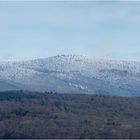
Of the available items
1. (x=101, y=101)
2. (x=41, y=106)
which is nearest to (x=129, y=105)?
(x=101, y=101)

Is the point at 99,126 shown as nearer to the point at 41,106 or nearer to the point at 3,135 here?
the point at 3,135

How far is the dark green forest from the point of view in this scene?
12506cm

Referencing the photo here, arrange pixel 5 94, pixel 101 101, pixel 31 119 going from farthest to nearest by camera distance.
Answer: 1. pixel 5 94
2. pixel 101 101
3. pixel 31 119

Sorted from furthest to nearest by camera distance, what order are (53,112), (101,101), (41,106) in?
(101,101), (41,106), (53,112)

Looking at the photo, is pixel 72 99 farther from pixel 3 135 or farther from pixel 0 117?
pixel 3 135

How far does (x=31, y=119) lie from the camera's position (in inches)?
5541

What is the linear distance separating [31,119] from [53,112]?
1223cm

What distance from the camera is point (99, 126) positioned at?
428 feet

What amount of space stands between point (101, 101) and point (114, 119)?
32.6 meters

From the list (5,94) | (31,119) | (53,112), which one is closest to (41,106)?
(53,112)

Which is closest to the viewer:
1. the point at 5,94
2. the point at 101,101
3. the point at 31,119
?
the point at 31,119

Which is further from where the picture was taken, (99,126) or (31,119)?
(31,119)

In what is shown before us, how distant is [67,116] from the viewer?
147 meters

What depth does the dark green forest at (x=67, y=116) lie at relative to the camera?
410 feet
